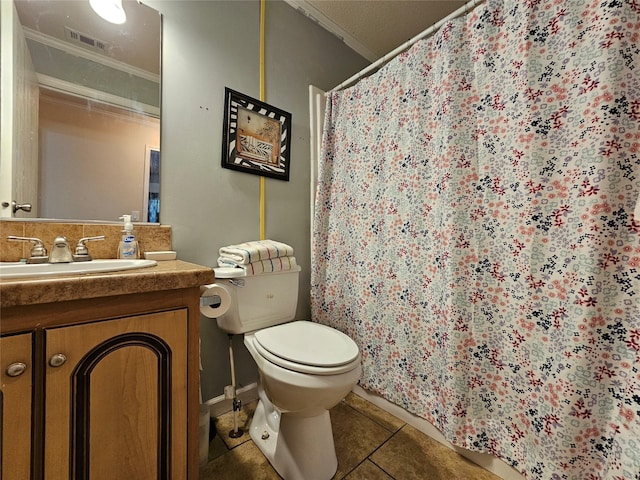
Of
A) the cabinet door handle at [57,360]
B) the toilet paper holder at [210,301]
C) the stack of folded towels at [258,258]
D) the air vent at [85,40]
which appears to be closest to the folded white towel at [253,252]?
the stack of folded towels at [258,258]

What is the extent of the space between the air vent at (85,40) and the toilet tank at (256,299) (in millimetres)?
981

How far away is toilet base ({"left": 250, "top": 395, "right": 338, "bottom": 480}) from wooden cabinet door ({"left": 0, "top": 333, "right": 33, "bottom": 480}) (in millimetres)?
731

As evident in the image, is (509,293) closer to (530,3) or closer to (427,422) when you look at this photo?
(427,422)

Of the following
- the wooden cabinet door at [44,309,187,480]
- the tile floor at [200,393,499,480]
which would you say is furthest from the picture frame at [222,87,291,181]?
the tile floor at [200,393,499,480]

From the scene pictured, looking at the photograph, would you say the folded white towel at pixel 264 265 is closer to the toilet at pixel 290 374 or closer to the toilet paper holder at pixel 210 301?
the toilet at pixel 290 374

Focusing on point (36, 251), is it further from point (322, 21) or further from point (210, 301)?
point (322, 21)

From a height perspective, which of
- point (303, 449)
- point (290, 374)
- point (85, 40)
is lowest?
point (303, 449)

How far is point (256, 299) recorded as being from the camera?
49.1 inches

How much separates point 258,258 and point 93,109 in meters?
0.85

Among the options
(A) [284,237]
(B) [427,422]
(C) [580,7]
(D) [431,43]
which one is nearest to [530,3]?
(C) [580,7]

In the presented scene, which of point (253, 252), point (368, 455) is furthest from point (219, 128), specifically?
point (368, 455)

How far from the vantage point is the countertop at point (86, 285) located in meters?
0.49

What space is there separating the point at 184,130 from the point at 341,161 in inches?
32.7

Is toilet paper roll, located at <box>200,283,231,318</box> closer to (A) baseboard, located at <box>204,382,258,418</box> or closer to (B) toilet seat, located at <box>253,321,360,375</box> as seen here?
(B) toilet seat, located at <box>253,321,360,375</box>
